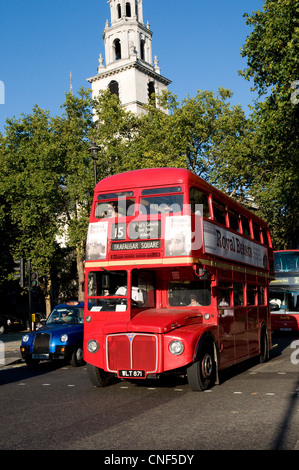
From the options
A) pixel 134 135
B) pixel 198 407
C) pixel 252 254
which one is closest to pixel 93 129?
pixel 134 135

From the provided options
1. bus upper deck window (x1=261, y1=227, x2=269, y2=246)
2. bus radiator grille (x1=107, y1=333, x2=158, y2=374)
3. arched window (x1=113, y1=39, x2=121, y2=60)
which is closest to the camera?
bus radiator grille (x1=107, y1=333, x2=158, y2=374)

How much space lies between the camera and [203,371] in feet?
31.1

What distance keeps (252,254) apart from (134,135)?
84.2ft

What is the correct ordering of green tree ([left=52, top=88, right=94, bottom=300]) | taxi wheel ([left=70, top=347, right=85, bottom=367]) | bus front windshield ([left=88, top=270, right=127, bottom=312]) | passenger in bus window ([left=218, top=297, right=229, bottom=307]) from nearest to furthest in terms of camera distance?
bus front windshield ([left=88, top=270, right=127, bottom=312]) < passenger in bus window ([left=218, top=297, right=229, bottom=307]) < taxi wheel ([left=70, top=347, right=85, bottom=367]) < green tree ([left=52, top=88, right=94, bottom=300])

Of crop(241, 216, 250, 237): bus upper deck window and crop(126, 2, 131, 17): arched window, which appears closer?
crop(241, 216, 250, 237): bus upper deck window

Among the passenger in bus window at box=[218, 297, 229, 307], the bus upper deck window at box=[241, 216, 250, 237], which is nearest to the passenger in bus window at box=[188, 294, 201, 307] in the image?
the passenger in bus window at box=[218, 297, 229, 307]

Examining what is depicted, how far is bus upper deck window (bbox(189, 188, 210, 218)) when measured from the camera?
975 cm

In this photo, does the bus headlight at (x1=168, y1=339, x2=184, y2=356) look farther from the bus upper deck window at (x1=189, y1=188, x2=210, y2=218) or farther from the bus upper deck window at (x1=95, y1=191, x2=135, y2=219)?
the bus upper deck window at (x1=95, y1=191, x2=135, y2=219)

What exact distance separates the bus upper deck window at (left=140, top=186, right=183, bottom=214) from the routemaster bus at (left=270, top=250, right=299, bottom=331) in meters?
14.0

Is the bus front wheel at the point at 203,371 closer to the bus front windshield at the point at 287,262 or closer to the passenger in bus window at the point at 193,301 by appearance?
the passenger in bus window at the point at 193,301

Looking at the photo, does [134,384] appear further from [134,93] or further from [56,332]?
[134,93]

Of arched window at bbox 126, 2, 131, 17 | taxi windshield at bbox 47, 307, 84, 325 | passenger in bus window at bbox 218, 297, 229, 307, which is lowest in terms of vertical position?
taxi windshield at bbox 47, 307, 84, 325

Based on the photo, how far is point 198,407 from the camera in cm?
796

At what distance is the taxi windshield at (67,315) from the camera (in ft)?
47.5
